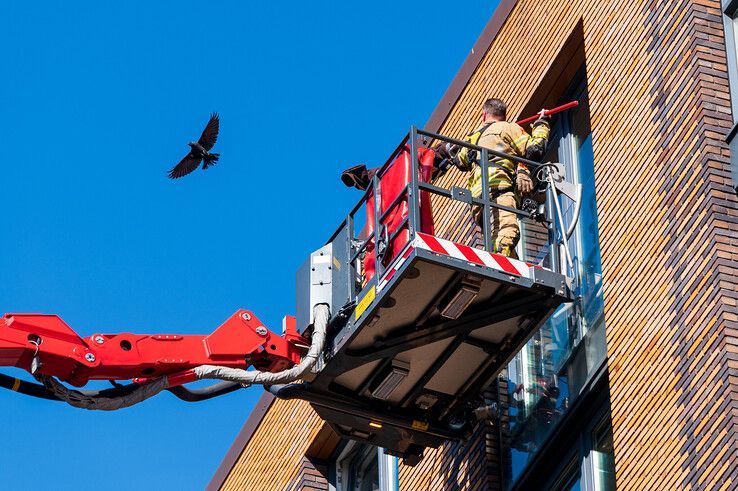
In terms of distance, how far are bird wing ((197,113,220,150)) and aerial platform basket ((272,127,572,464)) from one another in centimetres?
570

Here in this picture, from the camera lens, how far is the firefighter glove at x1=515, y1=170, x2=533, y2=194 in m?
14.9

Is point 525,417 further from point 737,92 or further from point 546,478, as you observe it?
point 737,92

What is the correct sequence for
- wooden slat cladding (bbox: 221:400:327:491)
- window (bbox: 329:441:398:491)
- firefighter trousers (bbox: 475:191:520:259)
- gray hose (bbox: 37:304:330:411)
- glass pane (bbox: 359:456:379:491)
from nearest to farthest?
firefighter trousers (bbox: 475:191:520:259)
gray hose (bbox: 37:304:330:411)
glass pane (bbox: 359:456:379:491)
window (bbox: 329:441:398:491)
wooden slat cladding (bbox: 221:400:327:491)

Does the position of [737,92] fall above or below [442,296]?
above

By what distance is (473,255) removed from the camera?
45.7 ft

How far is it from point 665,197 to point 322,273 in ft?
11.3

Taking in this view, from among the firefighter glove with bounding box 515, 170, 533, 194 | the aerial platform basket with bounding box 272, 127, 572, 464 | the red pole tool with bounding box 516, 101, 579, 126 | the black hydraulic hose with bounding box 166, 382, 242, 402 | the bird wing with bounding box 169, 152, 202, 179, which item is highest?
the bird wing with bounding box 169, 152, 202, 179

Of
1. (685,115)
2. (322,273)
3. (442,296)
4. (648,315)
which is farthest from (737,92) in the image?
(322,273)

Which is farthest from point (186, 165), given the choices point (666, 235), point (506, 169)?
point (666, 235)

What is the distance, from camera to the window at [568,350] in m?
14.8

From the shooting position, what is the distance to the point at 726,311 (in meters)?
12.4

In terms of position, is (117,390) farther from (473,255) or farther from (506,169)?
(506,169)

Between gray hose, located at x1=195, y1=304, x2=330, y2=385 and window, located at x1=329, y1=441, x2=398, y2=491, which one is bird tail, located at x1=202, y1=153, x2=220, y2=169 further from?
gray hose, located at x1=195, y1=304, x2=330, y2=385

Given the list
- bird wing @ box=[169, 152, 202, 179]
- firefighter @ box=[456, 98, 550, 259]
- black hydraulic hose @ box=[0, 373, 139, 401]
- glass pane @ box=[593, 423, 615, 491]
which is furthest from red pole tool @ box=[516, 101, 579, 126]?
bird wing @ box=[169, 152, 202, 179]
